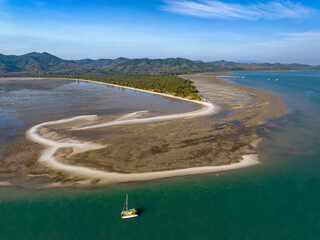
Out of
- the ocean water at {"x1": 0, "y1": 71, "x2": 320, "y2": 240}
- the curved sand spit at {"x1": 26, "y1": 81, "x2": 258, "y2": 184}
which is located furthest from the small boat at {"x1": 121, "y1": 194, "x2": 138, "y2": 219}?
the curved sand spit at {"x1": 26, "y1": 81, "x2": 258, "y2": 184}

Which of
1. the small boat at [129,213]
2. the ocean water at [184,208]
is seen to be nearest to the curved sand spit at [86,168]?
the ocean water at [184,208]

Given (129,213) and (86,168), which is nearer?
(129,213)

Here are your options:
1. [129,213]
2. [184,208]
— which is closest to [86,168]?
[129,213]

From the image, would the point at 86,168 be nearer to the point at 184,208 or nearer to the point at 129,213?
the point at 129,213

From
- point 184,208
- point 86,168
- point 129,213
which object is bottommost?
point 184,208

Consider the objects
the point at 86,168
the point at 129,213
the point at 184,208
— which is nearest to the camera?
the point at 129,213

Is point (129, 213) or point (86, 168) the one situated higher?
point (86, 168)

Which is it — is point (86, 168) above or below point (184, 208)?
above

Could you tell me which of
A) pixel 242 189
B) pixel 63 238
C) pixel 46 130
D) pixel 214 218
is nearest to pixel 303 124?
pixel 242 189

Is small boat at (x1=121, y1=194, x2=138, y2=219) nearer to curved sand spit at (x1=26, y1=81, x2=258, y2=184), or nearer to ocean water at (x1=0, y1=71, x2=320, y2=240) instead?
ocean water at (x1=0, y1=71, x2=320, y2=240)

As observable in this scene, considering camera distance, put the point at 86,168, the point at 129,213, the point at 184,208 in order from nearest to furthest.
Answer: the point at 129,213, the point at 184,208, the point at 86,168
